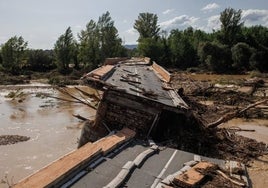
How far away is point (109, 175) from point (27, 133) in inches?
518

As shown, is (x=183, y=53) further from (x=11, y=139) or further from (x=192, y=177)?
(x=192, y=177)

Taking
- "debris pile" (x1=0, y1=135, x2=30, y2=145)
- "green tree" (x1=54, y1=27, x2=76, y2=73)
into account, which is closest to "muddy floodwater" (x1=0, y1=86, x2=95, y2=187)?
"debris pile" (x1=0, y1=135, x2=30, y2=145)

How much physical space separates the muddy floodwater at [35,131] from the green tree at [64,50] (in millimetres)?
26723

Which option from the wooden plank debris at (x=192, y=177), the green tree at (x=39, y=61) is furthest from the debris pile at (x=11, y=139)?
the green tree at (x=39, y=61)

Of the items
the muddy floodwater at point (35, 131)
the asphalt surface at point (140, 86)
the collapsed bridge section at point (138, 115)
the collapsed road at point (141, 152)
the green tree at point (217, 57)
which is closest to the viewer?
the collapsed road at point (141, 152)

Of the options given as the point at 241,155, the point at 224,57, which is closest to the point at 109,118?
the point at 241,155

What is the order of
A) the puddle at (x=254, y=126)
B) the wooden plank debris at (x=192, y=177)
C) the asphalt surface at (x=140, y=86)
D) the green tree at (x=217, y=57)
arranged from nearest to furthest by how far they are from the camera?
the wooden plank debris at (x=192, y=177) → the asphalt surface at (x=140, y=86) → the puddle at (x=254, y=126) → the green tree at (x=217, y=57)

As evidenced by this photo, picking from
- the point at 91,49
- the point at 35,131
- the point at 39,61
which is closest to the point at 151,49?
the point at 91,49

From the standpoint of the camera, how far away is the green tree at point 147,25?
65500 millimetres

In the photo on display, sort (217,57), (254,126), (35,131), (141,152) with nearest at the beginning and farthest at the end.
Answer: (141,152) → (254,126) → (35,131) → (217,57)

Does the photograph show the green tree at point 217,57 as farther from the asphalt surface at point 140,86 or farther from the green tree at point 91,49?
the asphalt surface at point 140,86

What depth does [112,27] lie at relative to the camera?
57812 mm

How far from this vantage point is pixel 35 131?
1800cm

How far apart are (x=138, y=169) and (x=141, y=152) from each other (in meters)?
1.00
